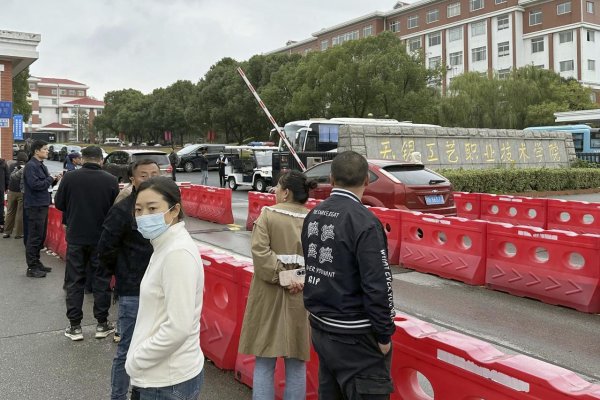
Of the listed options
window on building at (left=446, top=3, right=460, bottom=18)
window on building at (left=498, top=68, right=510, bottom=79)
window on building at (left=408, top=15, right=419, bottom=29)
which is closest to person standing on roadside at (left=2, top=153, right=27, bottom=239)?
window on building at (left=498, top=68, right=510, bottom=79)

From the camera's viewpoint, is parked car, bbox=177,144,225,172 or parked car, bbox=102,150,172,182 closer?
parked car, bbox=102,150,172,182

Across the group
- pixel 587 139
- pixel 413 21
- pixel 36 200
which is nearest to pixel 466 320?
pixel 36 200

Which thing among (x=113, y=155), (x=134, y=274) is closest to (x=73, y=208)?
(x=134, y=274)

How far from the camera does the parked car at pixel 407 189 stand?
978 centimetres

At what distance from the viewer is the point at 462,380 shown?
281 centimetres

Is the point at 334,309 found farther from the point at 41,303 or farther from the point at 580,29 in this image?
the point at 580,29

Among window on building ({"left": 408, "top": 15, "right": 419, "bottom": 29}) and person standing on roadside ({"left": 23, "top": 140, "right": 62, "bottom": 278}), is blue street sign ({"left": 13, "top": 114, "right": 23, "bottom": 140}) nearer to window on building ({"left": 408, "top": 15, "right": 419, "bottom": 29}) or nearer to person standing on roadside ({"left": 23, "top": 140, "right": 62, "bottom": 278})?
person standing on roadside ({"left": 23, "top": 140, "right": 62, "bottom": 278})

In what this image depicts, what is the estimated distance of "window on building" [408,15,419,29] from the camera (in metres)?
71.9

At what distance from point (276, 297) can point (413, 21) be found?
74.5m

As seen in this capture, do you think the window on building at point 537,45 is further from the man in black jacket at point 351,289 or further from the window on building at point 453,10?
the man in black jacket at point 351,289

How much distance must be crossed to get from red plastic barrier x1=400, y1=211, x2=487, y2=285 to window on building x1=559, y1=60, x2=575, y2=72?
60.2 metres

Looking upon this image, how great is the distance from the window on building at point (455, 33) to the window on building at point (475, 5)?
2.71 metres

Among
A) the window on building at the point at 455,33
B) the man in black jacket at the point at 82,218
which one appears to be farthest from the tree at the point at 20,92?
the window on building at the point at 455,33

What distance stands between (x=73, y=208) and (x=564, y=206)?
9914 millimetres
